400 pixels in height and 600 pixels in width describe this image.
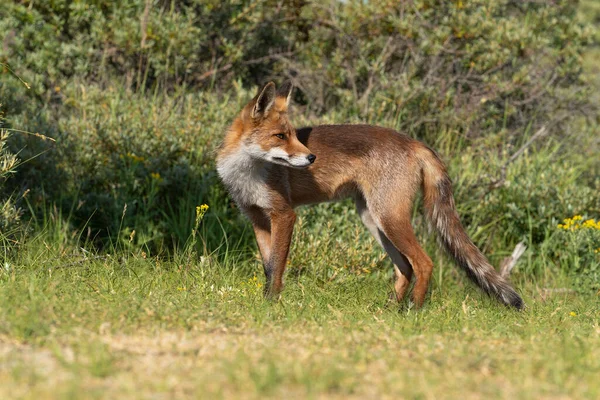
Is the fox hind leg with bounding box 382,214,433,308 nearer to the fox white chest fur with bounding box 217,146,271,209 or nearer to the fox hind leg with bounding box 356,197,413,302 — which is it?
the fox hind leg with bounding box 356,197,413,302

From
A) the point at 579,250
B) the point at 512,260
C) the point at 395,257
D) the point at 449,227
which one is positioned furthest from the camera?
the point at 512,260

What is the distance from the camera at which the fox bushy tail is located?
230 inches

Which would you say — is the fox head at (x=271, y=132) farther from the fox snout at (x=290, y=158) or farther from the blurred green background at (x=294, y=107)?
the blurred green background at (x=294, y=107)

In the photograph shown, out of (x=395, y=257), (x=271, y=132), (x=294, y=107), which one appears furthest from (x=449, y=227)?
(x=294, y=107)

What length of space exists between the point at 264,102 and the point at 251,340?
8.24ft

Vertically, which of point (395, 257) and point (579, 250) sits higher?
point (395, 257)

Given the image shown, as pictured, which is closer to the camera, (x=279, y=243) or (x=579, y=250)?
(x=279, y=243)

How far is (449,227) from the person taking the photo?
19.9ft

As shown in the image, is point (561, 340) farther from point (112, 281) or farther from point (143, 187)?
point (143, 187)

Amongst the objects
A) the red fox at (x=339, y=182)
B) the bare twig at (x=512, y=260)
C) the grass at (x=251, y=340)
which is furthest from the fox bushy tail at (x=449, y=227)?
the bare twig at (x=512, y=260)

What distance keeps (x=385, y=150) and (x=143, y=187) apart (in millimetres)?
2895

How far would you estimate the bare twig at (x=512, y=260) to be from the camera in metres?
7.74

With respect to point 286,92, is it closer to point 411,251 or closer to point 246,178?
point 246,178

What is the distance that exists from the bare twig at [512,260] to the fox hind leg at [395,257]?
6.11 ft
